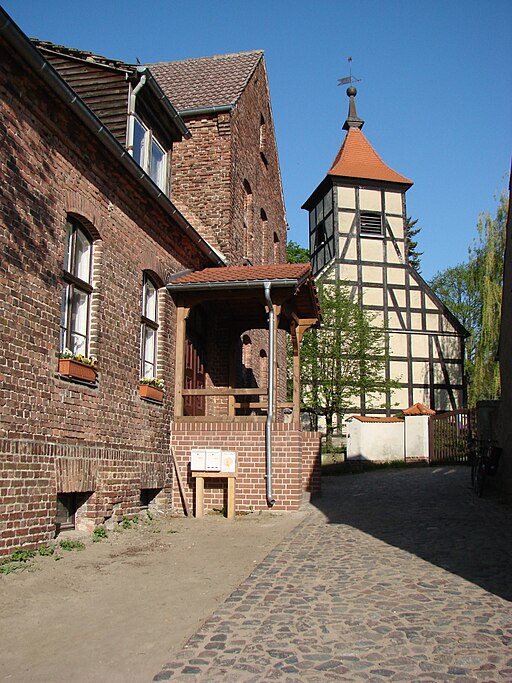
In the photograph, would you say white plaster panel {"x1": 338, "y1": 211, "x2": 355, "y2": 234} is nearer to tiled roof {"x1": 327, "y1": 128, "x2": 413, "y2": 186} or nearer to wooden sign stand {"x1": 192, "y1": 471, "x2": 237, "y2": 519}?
tiled roof {"x1": 327, "y1": 128, "x2": 413, "y2": 186}

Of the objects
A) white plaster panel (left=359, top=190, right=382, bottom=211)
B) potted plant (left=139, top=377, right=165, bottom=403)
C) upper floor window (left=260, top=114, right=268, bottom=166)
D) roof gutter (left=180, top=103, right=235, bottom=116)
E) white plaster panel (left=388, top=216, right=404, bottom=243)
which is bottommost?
potted plant (left=139, top=377, right=165, bottom=403)

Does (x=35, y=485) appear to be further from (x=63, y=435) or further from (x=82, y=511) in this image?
(x=82, y=511)

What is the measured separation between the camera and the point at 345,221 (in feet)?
105

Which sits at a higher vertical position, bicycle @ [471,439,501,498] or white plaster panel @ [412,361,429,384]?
white plaster panel @ [412,361,429,384]

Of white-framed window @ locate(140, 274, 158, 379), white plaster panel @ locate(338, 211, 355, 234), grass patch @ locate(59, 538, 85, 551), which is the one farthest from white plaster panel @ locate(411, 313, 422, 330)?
grass patch @ locate(59, 538, 85, 551)

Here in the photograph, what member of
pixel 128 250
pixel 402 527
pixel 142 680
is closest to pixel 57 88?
pixel 128 250

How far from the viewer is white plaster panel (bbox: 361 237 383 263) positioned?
3133 centimetres

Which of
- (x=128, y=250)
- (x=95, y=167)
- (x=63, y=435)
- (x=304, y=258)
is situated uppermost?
(x=304, y=258)

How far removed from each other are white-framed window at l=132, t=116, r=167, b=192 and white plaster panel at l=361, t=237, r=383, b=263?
1974 cm

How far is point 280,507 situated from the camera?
1059cm

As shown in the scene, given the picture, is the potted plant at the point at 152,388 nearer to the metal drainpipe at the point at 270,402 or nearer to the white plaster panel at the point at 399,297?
the metal drainpipe at the point at 270,402

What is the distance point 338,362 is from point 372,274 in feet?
20.6

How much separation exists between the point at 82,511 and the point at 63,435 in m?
1.14

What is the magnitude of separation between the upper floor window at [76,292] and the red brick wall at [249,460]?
9.91 ft
